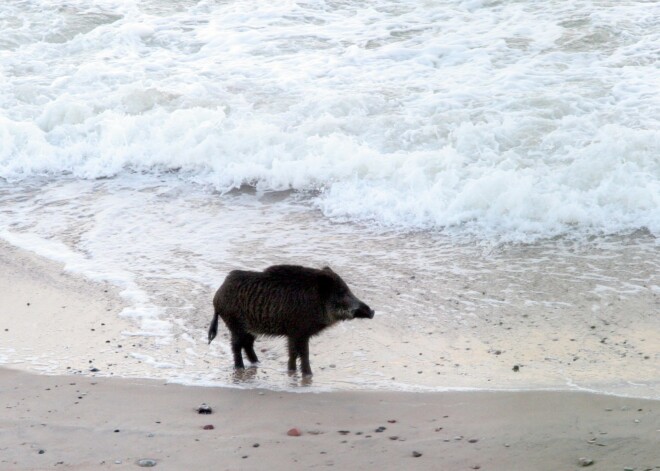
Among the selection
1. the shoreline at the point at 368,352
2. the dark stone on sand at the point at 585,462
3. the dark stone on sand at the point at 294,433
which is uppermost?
the dark stone on sand at the point at 585,462

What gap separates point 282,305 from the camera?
6.44 metres

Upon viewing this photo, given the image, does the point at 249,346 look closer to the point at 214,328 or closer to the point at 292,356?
the point at 214,328

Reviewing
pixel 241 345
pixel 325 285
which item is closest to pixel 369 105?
pixel 325 285

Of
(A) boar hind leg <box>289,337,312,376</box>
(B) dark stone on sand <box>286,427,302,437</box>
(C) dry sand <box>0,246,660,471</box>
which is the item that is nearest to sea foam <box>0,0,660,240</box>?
(A) boar hind leg <box>289,337,312,376</box>

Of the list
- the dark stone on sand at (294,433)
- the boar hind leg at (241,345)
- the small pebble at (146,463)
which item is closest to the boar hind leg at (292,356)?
the boar hind leg at (241,345)

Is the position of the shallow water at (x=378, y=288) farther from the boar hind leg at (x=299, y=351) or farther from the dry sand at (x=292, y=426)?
the dry sand at (x=292, y=426)

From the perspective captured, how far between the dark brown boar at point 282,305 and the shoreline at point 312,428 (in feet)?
2.02

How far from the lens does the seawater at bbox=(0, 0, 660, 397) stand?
22.1 ft

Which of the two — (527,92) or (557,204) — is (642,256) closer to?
(557,204)

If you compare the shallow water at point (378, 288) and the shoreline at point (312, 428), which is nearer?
the shoreline at point (312, 428)

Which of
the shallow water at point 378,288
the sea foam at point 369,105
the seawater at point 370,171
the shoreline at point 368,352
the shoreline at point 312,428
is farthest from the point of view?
the sea foam at point 369,105

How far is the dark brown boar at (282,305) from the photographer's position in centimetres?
643

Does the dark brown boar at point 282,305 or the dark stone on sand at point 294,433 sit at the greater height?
the dark brown boar at point 282,305

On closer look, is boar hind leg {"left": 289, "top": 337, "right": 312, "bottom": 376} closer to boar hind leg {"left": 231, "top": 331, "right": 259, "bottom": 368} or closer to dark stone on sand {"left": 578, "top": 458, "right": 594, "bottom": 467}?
boar hind leg {"left": 231, "top": 331, "right": 259, "bottom": 368}
